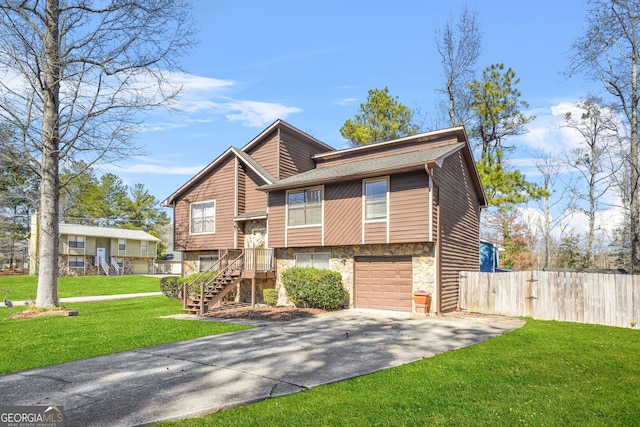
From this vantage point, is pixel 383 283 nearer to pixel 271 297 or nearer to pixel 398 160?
pixel 398 160

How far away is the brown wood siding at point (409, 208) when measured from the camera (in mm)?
13977

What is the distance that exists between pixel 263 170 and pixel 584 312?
13.3 meters

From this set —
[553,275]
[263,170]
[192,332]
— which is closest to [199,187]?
[263,170]

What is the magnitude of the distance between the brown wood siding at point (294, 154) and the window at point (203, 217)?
400cm

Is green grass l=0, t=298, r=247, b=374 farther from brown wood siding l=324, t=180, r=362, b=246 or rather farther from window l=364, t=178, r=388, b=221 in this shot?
window l=364, t=178, r=388, b=221

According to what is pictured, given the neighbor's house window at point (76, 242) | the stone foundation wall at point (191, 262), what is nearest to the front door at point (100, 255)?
the neighbor's house window at point (76, 242)

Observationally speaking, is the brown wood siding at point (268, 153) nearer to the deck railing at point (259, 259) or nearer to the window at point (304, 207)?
the window at point (304, 207)

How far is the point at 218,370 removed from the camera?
22.8 feet

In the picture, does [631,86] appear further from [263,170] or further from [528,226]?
[528,226]

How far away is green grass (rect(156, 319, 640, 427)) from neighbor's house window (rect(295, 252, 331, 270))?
28.8ft

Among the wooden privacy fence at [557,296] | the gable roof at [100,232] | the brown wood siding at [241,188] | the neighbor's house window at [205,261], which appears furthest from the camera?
the gable roof at [100,232]

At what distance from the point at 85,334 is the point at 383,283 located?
9.52 meters

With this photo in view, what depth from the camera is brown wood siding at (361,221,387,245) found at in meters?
14.8

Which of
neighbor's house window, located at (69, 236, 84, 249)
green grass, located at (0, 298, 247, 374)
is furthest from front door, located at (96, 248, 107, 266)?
green grass, located at (0, 298, 247, 374)
